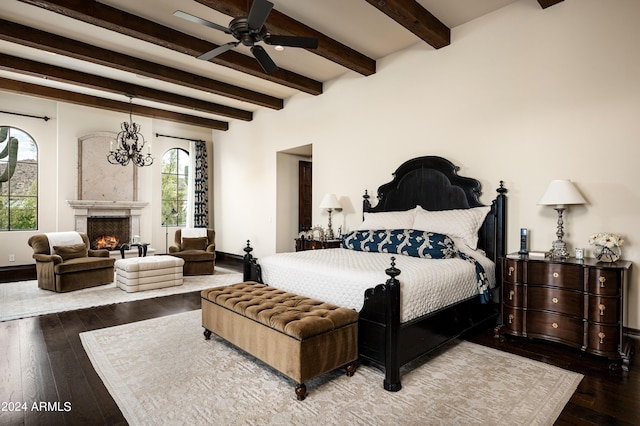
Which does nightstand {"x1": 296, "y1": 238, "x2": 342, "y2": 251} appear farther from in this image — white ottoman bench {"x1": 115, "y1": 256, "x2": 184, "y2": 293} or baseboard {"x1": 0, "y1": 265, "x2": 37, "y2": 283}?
baseboard {"x1": 0, "y1": 265, "x2": 37, "y2": 283}

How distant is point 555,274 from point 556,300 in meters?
0.23

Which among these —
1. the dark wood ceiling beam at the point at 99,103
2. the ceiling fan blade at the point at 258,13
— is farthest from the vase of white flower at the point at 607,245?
the dark wood ceiling beam at the point at 99,103

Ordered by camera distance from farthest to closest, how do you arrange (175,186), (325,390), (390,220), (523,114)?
(175,186)
(390,220)
(523,114)
(325,390)

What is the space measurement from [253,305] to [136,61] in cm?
422

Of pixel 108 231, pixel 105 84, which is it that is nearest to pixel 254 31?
pixel 105 84

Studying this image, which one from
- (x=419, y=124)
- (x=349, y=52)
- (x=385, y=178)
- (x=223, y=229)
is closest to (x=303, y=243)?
(x=385, y=178)

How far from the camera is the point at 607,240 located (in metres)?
2.98

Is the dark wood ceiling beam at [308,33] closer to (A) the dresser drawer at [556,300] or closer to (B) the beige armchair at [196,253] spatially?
(A) the dresser drawer at [556,300]

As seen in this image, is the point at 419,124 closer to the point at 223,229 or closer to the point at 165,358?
the point at 165,358

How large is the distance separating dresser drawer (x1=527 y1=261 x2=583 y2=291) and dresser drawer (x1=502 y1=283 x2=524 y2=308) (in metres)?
0.11

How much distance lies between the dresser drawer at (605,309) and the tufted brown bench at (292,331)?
197cm

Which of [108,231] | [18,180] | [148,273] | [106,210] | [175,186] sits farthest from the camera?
[175,186]

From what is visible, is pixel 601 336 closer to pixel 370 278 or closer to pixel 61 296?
pixel 370 278

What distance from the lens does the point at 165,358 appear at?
299cm
